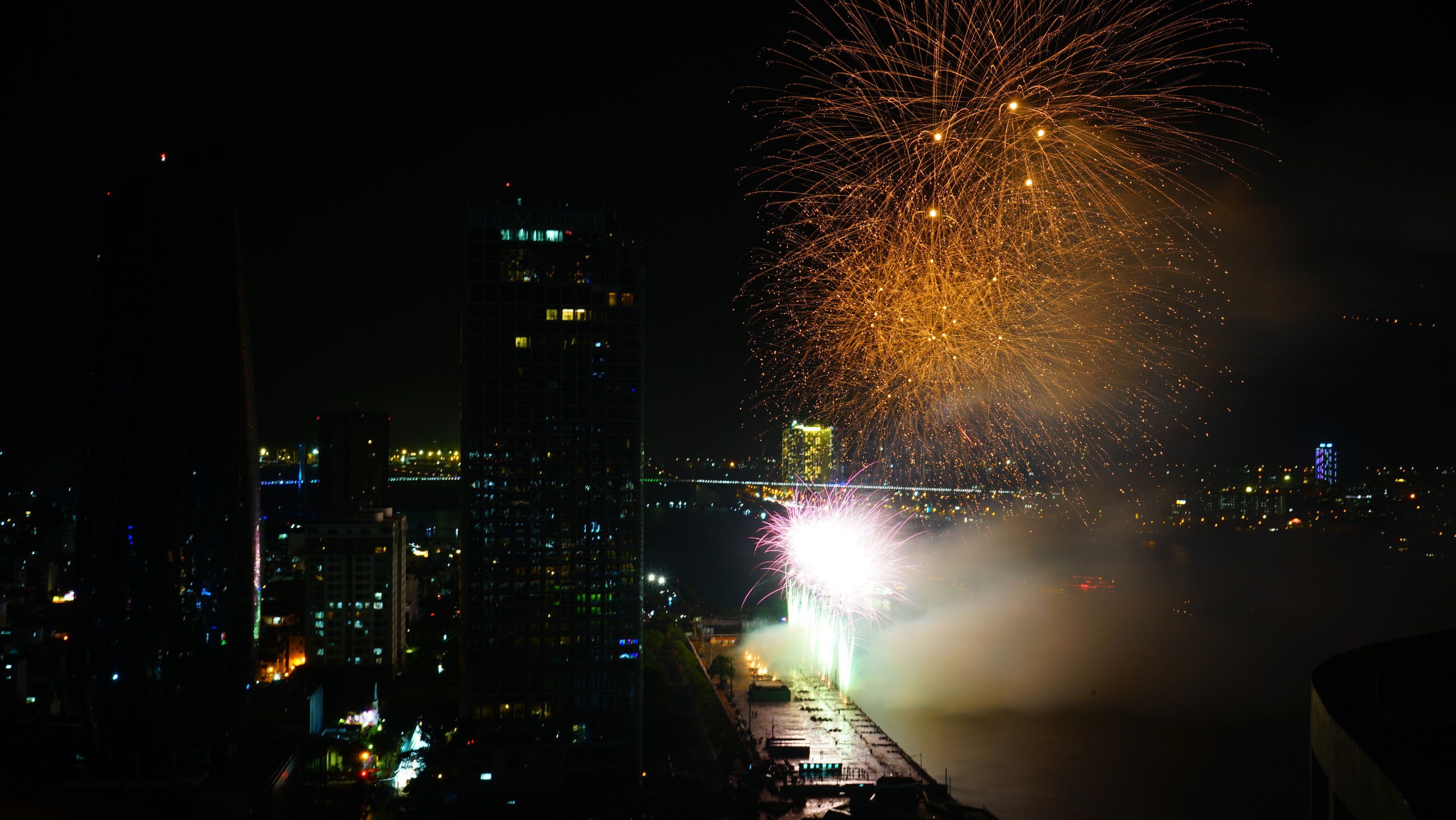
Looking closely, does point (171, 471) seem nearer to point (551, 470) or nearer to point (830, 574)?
point (551, 470)

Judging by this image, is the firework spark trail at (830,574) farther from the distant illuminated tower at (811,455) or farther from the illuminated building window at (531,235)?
the illuminated building window at (531,235)

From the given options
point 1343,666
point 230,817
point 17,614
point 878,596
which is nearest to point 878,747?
point 230,817

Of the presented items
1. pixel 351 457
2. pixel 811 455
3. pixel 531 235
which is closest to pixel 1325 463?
pixel 811 455

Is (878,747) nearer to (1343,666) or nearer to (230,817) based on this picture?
(230,817)

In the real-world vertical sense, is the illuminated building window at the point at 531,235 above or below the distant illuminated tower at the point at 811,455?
above

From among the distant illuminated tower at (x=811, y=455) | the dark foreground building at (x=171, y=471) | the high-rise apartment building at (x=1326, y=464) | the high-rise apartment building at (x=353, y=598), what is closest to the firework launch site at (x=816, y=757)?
the high-rise apartment building at (x=353, y=598)

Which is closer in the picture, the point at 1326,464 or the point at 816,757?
the point at 816,757

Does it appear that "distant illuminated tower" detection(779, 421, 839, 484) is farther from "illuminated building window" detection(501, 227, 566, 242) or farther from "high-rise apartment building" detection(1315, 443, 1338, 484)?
"high-rise apartment building" detection(1315, 443, 1338, 484)
